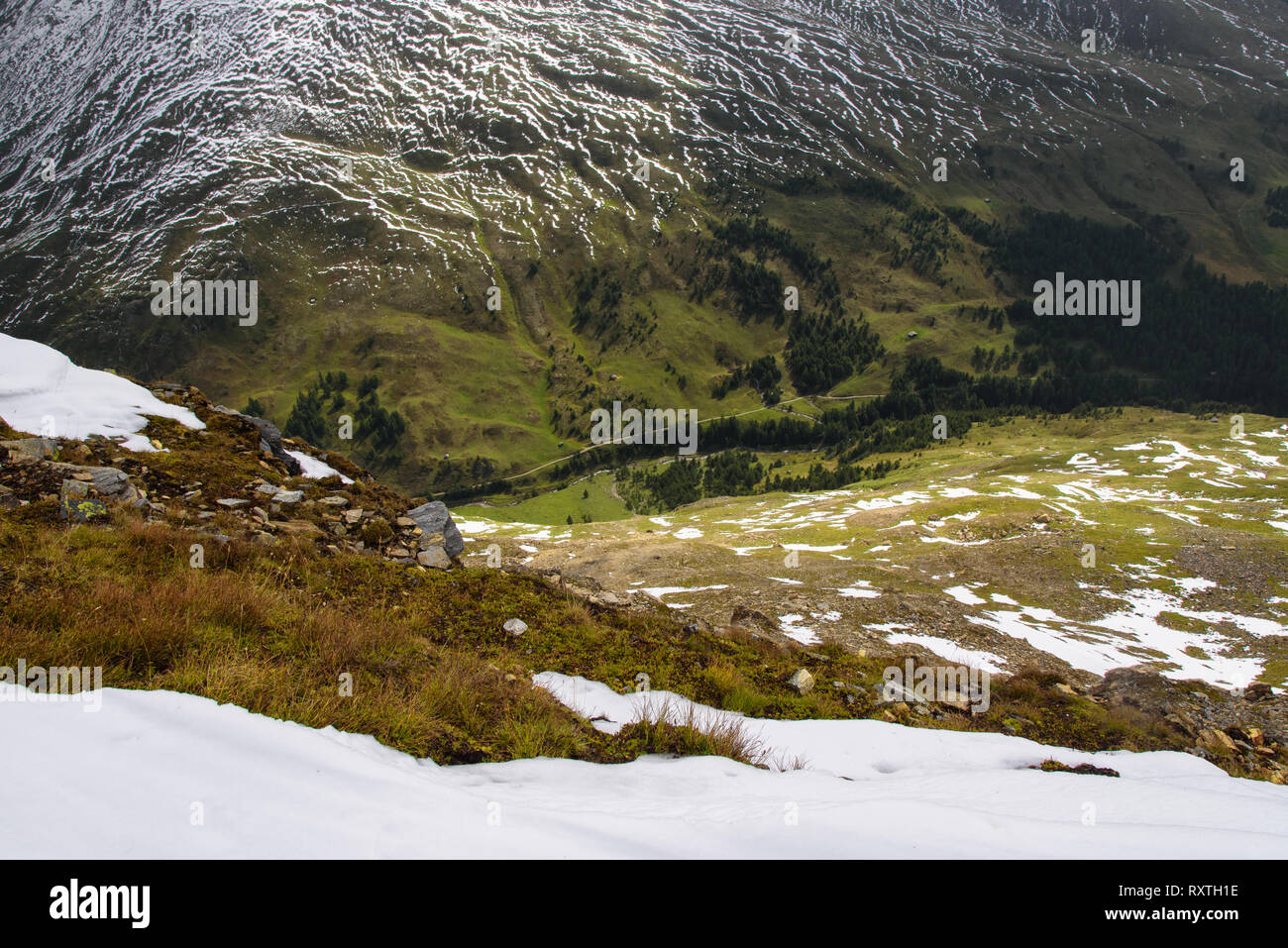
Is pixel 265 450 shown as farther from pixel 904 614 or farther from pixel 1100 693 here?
pixel 904 614

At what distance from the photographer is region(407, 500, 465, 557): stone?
1236 cm

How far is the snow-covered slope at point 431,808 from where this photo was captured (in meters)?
2.83

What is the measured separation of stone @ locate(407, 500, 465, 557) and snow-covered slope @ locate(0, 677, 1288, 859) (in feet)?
26.7

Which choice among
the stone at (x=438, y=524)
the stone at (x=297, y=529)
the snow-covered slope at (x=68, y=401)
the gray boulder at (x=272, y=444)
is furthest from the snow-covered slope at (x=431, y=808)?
the snow-covered slope at (x=68, y=401)

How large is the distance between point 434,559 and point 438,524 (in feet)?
7.01

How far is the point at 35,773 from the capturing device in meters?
2.90

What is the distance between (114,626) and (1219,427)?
607ft

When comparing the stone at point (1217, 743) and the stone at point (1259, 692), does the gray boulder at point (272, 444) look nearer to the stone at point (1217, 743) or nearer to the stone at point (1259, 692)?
the stone at point (1217, 743)

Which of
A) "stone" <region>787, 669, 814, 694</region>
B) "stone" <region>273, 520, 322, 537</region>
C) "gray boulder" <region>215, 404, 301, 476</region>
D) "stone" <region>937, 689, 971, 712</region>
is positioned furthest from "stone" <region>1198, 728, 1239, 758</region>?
"gray boulder" <region>215, 404, 301, 476</region>

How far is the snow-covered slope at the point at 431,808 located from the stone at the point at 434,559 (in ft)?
21.2

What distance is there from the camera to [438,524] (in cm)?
1278

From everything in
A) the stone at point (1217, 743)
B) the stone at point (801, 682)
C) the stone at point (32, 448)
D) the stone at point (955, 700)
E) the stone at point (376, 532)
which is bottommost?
the stone at point (1217, 743)
